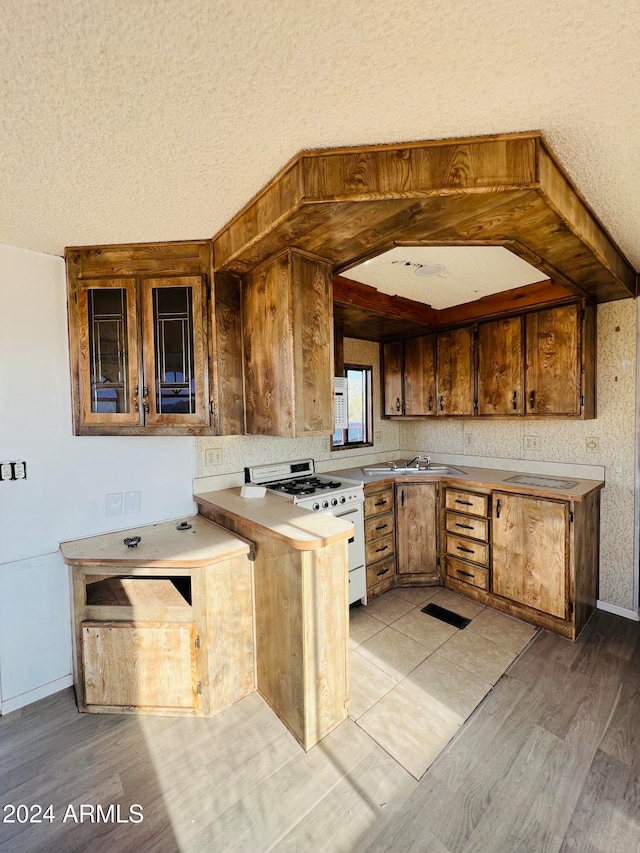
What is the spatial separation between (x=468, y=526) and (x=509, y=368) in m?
1.34

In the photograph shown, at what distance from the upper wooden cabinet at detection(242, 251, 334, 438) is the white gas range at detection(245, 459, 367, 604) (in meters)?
0.73

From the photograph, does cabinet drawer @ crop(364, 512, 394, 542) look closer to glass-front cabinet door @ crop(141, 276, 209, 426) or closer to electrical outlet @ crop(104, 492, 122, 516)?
glass-front cabinet door @ crop(141, 276, 209, 426)

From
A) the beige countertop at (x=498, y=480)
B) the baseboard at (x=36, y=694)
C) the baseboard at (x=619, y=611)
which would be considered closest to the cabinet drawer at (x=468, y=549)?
the beige countertop at (x=498, y=480)

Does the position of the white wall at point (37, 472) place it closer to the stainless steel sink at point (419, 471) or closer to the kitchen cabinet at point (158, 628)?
the kitchen cabinet at point (158, 628)

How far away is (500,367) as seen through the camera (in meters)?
2.99

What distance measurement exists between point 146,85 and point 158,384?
4.32 feet

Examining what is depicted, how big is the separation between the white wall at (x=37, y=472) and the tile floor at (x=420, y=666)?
1758 millimetres

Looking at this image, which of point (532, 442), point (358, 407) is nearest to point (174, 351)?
point (358, 407)

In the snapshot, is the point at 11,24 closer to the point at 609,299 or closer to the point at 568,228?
the point at 568,228

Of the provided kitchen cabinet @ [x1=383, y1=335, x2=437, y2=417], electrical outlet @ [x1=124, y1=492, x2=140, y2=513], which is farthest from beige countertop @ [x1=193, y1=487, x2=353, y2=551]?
kitchen cabinet @ [x1=383, y1=335, x2=437, y2=417]

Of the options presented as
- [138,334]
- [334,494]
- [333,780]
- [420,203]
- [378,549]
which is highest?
[420,203]

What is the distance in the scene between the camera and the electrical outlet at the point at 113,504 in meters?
2.17

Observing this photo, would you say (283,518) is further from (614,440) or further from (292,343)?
(614,440)

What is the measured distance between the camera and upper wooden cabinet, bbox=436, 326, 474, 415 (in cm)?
320
